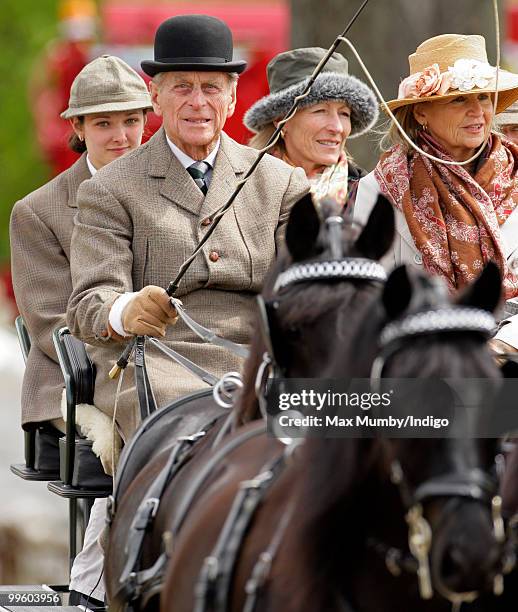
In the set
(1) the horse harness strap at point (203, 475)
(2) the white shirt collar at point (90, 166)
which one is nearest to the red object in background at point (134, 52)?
(2) the white shirt collar at point (90, 166)

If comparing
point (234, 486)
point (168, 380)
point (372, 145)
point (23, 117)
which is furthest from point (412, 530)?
point (23, 117)

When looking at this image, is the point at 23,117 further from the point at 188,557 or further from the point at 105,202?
the point at 188,557

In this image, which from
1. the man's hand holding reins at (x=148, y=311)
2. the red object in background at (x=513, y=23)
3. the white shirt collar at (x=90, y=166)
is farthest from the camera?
the red object in background at (x=513, y=23)

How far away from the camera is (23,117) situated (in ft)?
54.9

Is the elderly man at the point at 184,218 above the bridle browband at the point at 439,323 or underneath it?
above

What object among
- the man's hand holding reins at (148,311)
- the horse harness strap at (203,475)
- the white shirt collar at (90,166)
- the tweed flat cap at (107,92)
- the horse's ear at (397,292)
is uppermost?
the tweed flat cap at (107,92)

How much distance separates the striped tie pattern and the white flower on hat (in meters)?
0.78

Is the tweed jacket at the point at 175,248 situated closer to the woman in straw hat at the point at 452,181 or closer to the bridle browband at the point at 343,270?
the woman in straw hat at the point at 452,181

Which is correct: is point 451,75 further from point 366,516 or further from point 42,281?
point 366,516

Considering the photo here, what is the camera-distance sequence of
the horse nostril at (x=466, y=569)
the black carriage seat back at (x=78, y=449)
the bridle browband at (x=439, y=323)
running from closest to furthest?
the horse nostril at (x=466, y=569), the bridle browband at (x=439, y=323), the black carriage seat back at (x=78, y=449)

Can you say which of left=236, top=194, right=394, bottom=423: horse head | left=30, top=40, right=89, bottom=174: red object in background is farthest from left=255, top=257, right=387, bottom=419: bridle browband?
left=30, top=40, right=89, bottom=174: red object in background

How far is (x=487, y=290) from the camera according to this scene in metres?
3.05

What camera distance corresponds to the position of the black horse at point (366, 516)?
285 centimetres

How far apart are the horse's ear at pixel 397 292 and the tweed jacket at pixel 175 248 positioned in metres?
1.74
